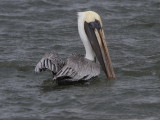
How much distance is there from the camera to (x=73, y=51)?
42.8 ft

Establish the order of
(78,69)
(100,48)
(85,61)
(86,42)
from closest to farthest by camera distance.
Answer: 1. (78,69)
2. (85,61)
3. (100,48)
4. (86,42)

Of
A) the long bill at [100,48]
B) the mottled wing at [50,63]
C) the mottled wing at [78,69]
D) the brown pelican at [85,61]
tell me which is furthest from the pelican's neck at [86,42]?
the mottled wing at [50,63]

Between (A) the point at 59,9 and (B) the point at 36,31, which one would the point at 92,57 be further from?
(A) the point at 59,9

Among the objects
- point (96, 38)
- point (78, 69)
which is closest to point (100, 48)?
point (96, 38)

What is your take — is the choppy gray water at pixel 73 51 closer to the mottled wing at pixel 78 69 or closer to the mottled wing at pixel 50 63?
the mottled wing at pixel 78 69

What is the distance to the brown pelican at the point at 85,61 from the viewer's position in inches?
415

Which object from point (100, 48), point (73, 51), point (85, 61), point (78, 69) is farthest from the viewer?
point (73, 51)

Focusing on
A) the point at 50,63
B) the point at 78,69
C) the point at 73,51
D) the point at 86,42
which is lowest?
the point at 73,51

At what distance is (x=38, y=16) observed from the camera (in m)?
15.5

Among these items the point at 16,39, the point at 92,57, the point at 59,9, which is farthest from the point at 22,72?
the point at 59,9

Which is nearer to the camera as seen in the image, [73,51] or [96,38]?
[96,38]

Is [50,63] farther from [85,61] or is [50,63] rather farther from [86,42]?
[86,42]

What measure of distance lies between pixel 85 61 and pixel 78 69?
40 centimetres

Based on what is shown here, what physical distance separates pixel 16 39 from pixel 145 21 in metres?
3.28
